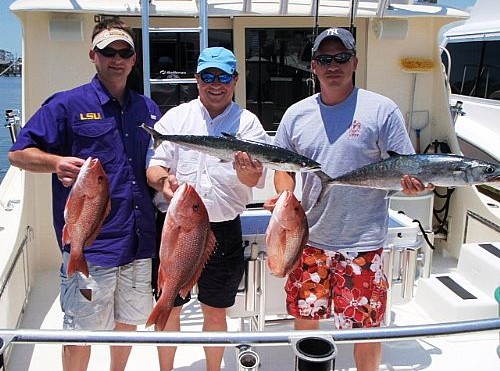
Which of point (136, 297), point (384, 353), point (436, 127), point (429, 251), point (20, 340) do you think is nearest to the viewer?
point (20, 340)

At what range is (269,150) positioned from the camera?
2303mm

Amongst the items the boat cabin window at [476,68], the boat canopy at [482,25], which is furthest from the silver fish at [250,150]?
the boat canopy at [482,25]

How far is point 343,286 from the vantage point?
2.76m

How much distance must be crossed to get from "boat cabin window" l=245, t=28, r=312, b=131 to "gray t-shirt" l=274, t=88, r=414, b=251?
9.04 ft

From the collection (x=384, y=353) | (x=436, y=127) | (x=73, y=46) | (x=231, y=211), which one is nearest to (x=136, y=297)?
(x=231, y=211)

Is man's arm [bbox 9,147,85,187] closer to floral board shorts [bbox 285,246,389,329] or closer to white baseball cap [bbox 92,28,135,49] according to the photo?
white baseball cap [bbox 92,28,135,49]

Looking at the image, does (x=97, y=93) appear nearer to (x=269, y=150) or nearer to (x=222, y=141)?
(x=222, y=141)

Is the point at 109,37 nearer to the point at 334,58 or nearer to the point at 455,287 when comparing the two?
the point at 334,58

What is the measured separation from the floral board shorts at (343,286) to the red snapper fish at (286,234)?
0.39 m

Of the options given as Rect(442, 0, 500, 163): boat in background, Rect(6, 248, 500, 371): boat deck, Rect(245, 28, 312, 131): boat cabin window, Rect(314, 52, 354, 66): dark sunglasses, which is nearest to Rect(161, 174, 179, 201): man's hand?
Rect(314, 52, 354, 66): dark sunglasses

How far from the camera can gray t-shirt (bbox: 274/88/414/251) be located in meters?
2.62

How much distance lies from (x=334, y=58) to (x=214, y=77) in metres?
0.60

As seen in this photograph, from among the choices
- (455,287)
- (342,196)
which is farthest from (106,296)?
(455,287)

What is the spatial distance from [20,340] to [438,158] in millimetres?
1865
